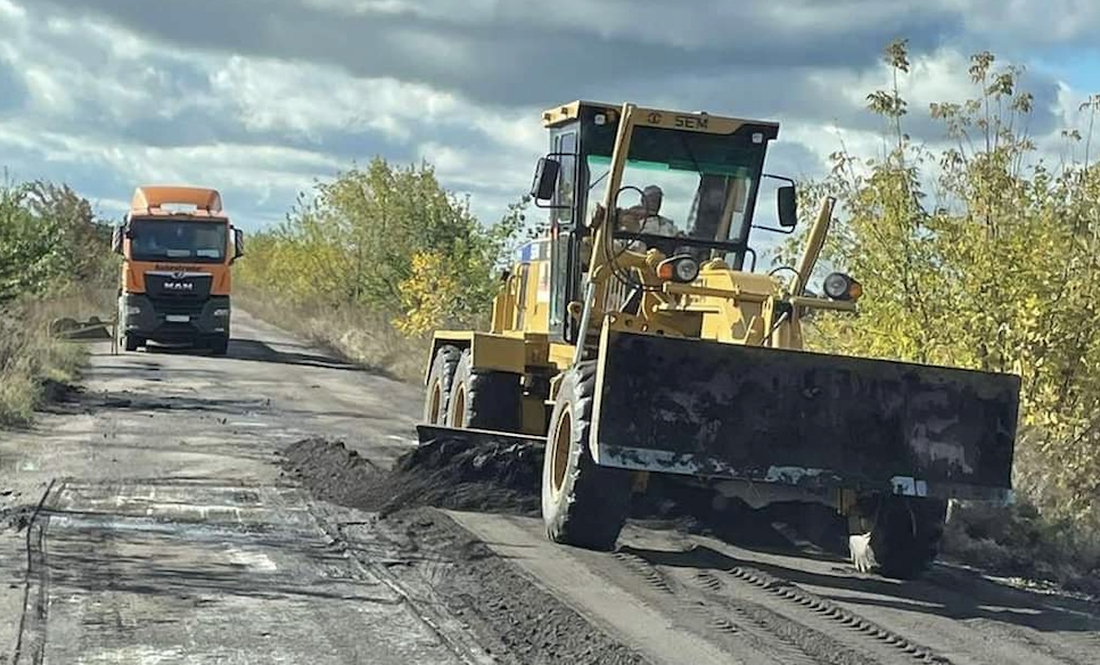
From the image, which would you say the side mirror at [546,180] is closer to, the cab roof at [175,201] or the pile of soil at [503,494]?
the pile of soil at [503,494]

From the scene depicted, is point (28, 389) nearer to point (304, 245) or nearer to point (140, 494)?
point (140, 494)

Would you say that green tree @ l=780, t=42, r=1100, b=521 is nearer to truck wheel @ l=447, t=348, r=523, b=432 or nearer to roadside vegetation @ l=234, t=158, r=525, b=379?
truck wheel @ l=447, t=348, r=523, b=432

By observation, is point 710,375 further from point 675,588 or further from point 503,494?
point 503,494

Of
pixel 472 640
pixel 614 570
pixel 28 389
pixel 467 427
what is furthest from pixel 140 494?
pixel 28 389

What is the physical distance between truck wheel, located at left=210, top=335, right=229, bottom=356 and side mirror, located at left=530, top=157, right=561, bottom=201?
2254 cm

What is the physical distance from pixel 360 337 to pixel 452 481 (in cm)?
2856

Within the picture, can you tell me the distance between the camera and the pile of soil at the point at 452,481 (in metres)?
12.4

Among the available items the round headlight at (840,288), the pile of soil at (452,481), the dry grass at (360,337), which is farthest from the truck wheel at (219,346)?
the round headlight at (840,288)

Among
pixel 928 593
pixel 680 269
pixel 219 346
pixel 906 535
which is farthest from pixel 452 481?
pixel 219 346

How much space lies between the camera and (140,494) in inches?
496

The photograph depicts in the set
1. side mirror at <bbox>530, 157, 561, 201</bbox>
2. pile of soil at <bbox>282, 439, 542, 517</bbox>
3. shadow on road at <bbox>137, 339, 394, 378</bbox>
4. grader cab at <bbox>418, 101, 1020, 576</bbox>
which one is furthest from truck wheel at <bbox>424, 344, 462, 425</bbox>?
shadow on road at <bbox>137, 339, 394, 378</bbox>

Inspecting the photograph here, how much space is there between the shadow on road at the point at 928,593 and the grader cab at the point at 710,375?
31cm

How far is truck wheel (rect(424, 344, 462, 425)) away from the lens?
54.3ft

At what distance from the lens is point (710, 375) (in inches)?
397
